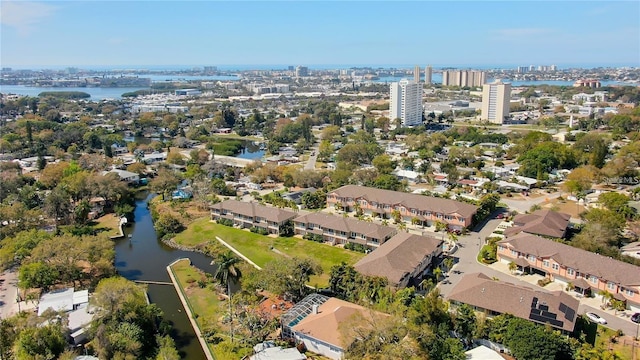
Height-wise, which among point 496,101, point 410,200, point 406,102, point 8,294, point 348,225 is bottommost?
point 8,294

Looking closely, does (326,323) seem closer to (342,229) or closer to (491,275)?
(342,229)

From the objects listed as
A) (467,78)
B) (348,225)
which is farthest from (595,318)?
(467,78)

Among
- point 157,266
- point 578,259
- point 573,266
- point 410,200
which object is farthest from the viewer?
point 410,200

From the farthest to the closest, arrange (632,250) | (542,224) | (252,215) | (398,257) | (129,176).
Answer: (129,176), (252,215), (542,224), (632,250), (398,257)

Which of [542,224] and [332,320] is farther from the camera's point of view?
[542,224]

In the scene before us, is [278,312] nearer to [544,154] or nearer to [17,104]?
[544,154]

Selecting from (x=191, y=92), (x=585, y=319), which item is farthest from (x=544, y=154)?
(x=191, y=92)

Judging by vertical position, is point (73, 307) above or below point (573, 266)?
below
